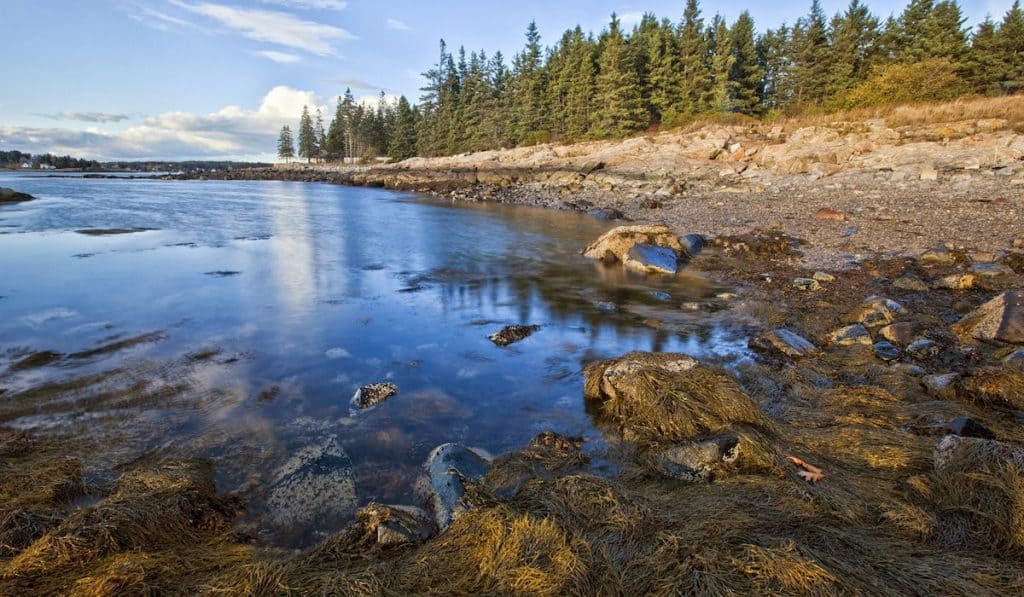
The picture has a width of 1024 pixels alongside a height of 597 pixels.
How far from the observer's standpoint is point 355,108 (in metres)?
82.9

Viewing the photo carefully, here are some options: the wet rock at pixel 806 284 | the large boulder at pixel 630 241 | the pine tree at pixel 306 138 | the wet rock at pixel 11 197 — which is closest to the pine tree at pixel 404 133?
the pine tree at pixel 306 138

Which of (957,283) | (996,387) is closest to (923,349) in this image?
(996,387)

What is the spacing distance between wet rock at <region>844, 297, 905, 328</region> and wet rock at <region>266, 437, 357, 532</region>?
284 inches

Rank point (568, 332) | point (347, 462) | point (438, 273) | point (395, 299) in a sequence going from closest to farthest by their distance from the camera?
point (347, 462)
point (568, 332)
point (395, 299)
point (438, 273)

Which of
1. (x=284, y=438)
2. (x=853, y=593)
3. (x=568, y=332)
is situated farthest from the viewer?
(x=568, y=332)

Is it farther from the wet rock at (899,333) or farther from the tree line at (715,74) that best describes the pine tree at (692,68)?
the wet rock at (899,333)

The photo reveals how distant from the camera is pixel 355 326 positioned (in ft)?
24.8

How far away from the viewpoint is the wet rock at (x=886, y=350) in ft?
19.5

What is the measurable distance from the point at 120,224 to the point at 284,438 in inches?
763

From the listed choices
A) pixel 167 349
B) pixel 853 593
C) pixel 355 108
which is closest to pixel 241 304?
pixel 167 349

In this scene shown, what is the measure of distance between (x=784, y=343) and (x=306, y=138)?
4025 inches

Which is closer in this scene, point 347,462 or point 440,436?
point 347,462

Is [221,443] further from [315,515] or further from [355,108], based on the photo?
[355,108]

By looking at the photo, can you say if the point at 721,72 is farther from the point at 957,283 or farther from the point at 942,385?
the point at 942,385
